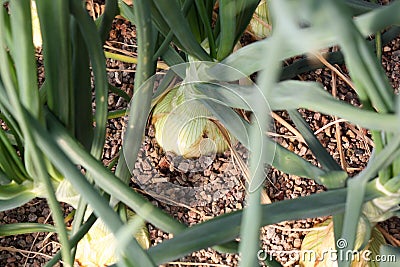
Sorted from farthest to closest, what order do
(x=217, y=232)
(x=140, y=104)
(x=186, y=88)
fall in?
(x=186, y=88)
(x=140, y=104)
(x=217, y=232)

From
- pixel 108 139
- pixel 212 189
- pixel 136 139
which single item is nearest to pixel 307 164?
pixel 136 139

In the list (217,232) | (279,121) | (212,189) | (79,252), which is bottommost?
(217,232)

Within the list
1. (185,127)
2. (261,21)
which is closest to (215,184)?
(185,127)

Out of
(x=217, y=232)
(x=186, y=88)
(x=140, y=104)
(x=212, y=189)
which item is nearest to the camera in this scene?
(x=217, y=232)

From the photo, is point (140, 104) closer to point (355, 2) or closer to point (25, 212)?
point (355, 2)

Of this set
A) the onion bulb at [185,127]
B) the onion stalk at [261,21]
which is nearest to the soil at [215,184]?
the onion bulb at [185,127]

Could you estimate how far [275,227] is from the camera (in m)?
0.87

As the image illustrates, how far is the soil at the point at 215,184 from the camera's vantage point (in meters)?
0.85

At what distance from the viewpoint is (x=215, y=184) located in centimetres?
84

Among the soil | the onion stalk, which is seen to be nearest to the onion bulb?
the soil

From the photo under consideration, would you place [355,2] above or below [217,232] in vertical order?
above

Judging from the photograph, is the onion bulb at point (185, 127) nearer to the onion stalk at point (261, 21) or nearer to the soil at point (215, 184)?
the soil at point (215, 184)

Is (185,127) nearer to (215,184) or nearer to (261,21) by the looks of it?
(215,184)

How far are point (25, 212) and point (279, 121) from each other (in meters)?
0.44
